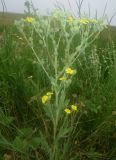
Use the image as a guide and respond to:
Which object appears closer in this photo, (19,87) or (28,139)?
(28,139)

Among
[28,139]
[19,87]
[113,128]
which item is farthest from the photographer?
[19,87]

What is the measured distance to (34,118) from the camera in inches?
86.6

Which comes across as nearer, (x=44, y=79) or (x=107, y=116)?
(x=107, y=116)

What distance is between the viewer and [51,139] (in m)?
2.07

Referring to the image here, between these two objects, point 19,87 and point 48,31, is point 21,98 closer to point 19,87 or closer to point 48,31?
point 19,87

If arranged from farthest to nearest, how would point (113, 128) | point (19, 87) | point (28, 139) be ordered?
1. point (19, 87)
2. point (113, 128)
3. point (28, 139)

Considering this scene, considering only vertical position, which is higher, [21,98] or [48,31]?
[48,31]

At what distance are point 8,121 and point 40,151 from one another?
0.25 m

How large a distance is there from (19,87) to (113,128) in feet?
2.09

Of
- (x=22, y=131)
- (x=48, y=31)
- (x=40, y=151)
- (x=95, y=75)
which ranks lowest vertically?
(x=40, y=151)

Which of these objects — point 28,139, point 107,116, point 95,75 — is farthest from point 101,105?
point 28,139

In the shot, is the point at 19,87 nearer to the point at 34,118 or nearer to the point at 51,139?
the point at 34,118

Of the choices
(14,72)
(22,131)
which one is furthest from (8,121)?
(14,72)

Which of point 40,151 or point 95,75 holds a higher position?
point 95,75
